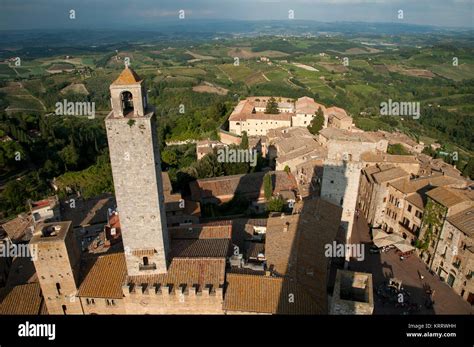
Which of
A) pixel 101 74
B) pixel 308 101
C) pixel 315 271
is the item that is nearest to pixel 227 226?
pixel 315 271

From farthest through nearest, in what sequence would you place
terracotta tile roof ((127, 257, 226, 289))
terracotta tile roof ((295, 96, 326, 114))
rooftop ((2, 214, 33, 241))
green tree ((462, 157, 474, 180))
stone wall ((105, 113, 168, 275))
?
terracotta tile roof ((295, 96, 326, 114)) < green tree ((462, 157, 474, 180)) < rooftop ((2, 214, 33, 241)) < terracotta tile roof ((127, 257, 226, 289)) < stone wall ((105, 113, 168, 275))

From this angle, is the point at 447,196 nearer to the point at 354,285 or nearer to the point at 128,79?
the point at 354,285

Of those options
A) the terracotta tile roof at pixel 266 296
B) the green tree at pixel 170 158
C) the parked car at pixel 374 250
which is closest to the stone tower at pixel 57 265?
the terracotta tile roof at pixel 266 296

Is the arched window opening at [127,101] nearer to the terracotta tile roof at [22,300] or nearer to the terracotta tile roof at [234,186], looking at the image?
the terracotta tile roof at [22,300]

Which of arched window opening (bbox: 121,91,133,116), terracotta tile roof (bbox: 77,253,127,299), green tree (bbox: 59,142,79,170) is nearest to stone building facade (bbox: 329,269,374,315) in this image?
terracotta tile roof (bbox: 77,253,127,299)

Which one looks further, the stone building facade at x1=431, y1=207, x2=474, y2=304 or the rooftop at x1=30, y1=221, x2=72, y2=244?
the stone building facade at x1=431, y1=207, x2=474, y2=304

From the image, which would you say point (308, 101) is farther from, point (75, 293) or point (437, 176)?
point (75, 293)

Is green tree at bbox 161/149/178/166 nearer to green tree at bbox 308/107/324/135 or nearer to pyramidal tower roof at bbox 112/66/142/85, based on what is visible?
green tree at bbox 308/107/324/135
